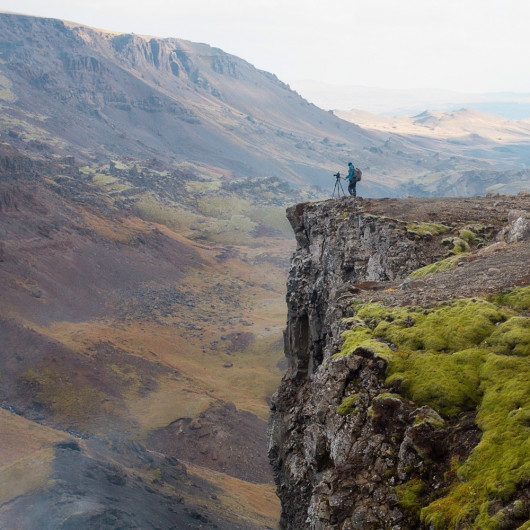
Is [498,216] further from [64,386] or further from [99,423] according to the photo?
[64,386]

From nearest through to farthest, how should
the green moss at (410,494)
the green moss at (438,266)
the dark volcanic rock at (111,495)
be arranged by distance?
1. the green moss at (410,494)
2. the green moss at (438,266)
3. the dark volcanic rock at (111,495)

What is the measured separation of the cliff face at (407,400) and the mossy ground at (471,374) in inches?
1.2

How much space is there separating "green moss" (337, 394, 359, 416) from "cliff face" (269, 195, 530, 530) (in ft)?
0.08

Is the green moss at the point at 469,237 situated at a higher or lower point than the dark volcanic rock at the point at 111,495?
higher

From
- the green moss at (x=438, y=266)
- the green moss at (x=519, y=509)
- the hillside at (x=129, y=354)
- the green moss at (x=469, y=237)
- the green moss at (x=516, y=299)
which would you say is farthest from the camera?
the hillside at (x=129, y=354)

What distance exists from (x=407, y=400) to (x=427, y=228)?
627 inches

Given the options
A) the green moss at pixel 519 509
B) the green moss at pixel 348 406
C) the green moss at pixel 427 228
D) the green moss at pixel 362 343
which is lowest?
the green moss at pixel 348 406

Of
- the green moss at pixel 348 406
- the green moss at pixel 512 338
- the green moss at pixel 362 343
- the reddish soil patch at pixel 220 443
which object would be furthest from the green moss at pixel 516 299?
the reddish soil patch at pixel 220 443

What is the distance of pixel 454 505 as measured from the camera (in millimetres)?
9773

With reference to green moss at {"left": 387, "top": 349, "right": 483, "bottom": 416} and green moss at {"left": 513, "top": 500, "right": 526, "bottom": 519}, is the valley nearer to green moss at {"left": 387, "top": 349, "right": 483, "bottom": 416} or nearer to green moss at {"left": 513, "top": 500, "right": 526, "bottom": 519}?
green moss at {"left": 387, "top": 349, "right": 483, "bottom": 416}

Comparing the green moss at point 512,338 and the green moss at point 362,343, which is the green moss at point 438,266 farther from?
the green moss at point 512,338

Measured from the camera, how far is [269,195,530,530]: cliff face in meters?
10.7

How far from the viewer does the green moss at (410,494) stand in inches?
412

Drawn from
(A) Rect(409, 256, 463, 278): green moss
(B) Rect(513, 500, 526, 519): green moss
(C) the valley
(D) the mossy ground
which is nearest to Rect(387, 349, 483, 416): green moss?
(D) the mossy ground
